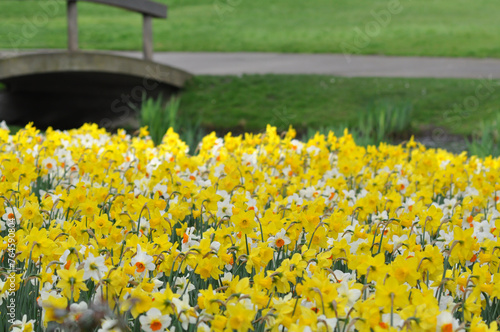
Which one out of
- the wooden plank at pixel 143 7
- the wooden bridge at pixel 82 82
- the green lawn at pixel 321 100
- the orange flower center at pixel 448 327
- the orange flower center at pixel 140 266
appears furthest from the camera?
the green lawn at pixel 321 100

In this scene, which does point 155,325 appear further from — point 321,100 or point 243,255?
point 321,100

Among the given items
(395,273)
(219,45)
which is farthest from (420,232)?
(219,45)

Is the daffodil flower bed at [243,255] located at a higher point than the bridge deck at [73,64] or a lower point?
lower

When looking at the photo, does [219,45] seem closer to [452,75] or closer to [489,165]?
[452,75]

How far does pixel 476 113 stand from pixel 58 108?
6727 millimetres

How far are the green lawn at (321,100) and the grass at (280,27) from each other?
21.1ft

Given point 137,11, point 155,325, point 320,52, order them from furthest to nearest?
point 320,52 → point 137,11 → point 155,325

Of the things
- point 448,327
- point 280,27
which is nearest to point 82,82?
point 448,327

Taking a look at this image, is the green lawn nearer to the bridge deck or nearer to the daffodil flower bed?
the bridge deck

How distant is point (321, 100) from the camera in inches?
404

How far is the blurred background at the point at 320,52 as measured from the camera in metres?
8.56

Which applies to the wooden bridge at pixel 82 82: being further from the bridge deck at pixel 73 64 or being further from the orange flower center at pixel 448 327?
the orange flower center at pixel 448 327

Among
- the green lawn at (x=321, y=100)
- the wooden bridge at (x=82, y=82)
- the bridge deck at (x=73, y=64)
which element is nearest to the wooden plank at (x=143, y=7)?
the wooden bridge at (x=82, y=82)

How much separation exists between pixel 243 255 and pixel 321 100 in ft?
27.0
